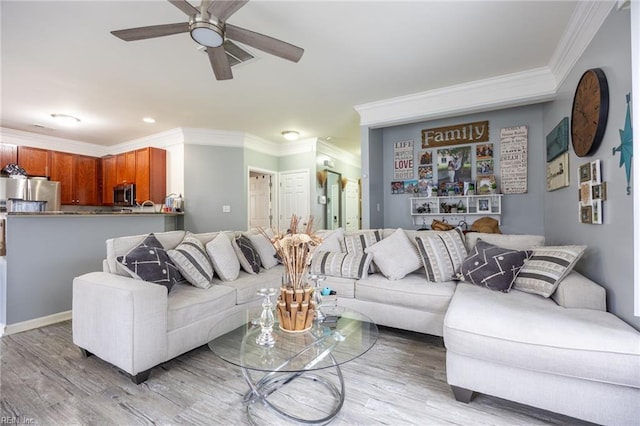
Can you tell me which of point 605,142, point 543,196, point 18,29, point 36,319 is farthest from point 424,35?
point 36,319

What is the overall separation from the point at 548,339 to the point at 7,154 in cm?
762

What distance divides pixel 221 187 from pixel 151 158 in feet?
4.30

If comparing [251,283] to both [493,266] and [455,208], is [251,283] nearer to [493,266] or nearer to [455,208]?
[493,266]

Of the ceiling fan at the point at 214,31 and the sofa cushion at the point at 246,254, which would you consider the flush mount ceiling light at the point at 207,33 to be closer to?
the ceiling fan at the point at 214,31

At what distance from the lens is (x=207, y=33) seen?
1820mm

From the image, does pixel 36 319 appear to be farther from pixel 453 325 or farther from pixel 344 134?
pixel 344 134

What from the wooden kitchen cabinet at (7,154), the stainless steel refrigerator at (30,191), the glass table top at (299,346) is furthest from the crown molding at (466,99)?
the wooden kitchen cabinet at (7,154)

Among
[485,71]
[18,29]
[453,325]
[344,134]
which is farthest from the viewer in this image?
[344,134]

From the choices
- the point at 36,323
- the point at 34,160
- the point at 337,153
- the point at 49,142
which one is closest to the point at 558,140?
the point at 337,153

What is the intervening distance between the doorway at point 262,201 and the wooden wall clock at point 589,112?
494cm

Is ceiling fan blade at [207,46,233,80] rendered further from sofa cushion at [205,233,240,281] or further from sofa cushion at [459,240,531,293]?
sofa cushion at [459,240,531,293]

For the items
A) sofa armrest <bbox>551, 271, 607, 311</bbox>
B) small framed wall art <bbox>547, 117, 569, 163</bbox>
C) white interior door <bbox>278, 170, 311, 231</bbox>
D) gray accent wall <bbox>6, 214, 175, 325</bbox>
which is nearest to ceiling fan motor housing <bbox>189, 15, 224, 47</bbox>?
gray accent wall <bbox>6, 214, 175, 325</bbox>

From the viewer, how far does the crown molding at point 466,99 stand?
124 inches

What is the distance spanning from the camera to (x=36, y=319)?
9.42 feet
